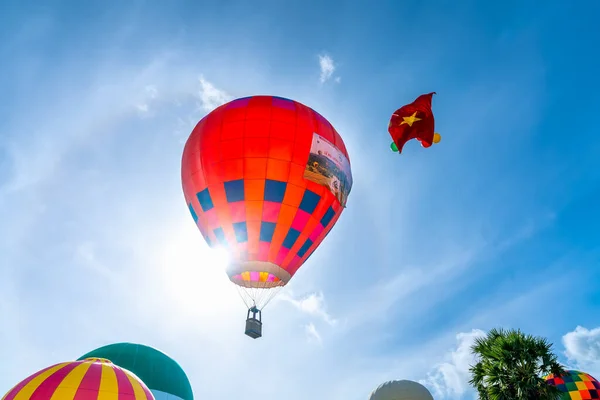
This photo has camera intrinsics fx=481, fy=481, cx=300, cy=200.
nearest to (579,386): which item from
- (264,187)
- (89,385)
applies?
(264,187)

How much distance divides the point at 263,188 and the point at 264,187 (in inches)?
2.0

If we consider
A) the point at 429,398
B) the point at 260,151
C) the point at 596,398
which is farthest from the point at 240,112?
the point at 596,398

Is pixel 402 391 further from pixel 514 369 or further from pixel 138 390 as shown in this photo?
pixel 138 390

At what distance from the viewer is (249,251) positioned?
17.3m

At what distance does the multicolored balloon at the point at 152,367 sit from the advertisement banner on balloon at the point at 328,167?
1159 cm

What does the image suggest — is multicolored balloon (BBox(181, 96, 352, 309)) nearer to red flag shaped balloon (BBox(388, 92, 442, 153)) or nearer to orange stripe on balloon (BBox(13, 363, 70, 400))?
red flag shaped balloon (BBox(388, 92, 442, 153))

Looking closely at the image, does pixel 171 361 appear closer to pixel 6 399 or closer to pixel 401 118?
pixel 6 399

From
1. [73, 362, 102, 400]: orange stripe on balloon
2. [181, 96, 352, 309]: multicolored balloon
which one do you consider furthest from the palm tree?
[73, 362, 102, 400]: orange stripe on balloon

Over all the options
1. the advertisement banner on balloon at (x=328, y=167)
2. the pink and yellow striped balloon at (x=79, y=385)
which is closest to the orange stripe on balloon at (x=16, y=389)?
the pink and yellow striped balloon at (x=79, y=385)

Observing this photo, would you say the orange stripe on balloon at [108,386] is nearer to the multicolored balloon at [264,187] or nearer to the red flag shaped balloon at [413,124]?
the multicolored balloon at [264,187]

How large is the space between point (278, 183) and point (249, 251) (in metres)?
2.66

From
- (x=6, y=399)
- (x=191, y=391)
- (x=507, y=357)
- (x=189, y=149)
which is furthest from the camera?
(x=191, y=391)

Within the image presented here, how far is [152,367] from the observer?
22.0 m

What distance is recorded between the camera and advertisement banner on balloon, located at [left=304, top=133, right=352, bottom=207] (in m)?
17.7
